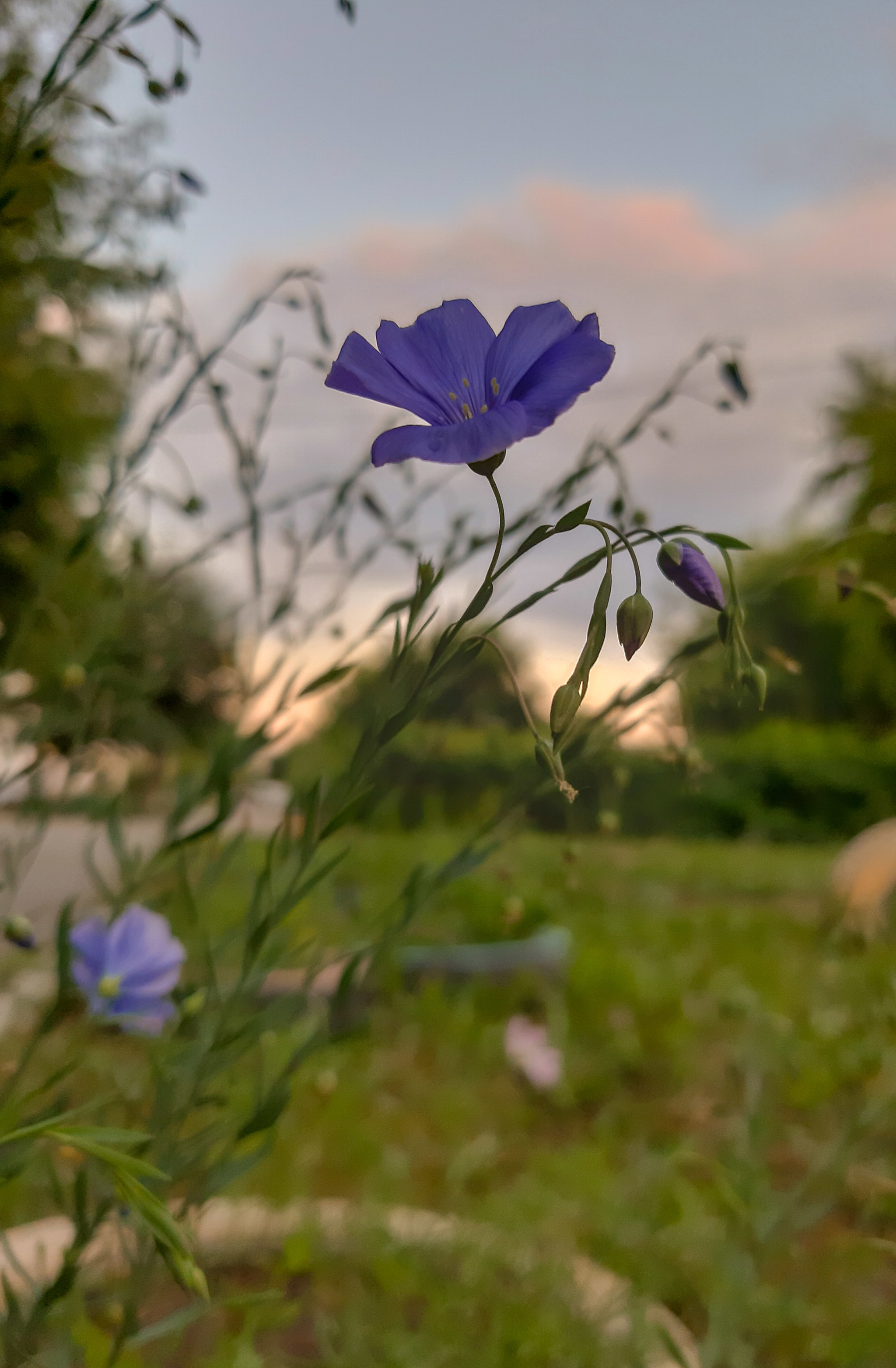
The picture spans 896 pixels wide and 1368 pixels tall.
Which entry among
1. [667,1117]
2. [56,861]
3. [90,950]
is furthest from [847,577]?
[56,861]

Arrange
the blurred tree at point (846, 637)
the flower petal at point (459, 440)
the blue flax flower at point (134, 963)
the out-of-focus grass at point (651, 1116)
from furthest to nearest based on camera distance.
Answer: the blurred tree at point (846, 637), the out-of-focus grass at point (651, 1116), the blue flax flower at point (134, 963), the flower petal at point (459, 440)

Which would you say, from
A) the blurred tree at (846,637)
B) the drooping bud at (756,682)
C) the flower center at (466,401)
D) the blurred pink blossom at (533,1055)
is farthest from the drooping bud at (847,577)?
the blurred tree at (846,637)

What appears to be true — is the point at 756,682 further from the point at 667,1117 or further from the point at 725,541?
the point at 667,1117

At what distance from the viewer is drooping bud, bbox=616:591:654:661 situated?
51cm

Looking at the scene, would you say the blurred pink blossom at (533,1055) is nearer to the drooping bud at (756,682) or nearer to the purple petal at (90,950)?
the purple petal at (90,950)

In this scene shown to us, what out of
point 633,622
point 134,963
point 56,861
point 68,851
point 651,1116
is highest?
point 633,622

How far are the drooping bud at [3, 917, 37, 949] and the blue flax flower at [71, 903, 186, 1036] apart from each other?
0.06 m

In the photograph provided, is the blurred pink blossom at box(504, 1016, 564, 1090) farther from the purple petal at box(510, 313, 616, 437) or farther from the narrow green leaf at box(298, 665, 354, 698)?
the purple petal at box(510, 313, 616, 437)

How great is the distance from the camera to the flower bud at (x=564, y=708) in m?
0.47

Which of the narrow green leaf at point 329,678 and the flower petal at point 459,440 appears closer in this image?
the flower petal at point 459,440

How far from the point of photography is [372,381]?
0.49m

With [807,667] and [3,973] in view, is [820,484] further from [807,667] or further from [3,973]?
[807,667]

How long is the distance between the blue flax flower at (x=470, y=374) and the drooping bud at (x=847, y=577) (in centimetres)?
34

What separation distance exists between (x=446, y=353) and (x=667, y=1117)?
70.1 inches
